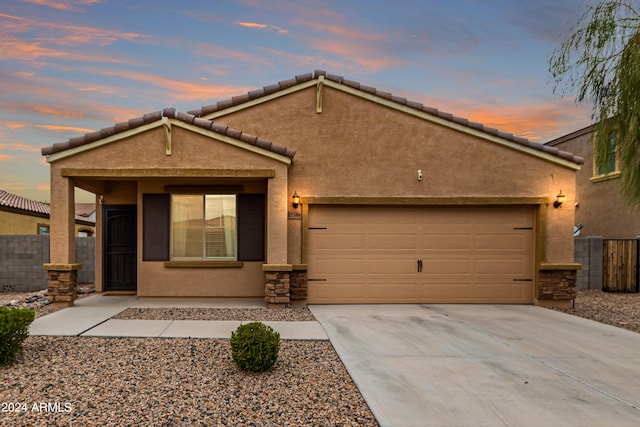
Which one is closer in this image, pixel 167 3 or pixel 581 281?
Result: pixel 167 3

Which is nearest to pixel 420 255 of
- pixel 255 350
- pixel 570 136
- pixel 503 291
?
pixel 503 291

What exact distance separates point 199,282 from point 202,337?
3.48 meters

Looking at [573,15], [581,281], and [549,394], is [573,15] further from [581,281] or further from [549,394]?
[581,281]

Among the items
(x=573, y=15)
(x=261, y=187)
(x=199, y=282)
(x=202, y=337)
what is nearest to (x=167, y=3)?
(x=261, y=187)

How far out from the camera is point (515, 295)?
30.8 feet

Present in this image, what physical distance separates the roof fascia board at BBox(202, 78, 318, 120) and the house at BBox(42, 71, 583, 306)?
34 millimetres

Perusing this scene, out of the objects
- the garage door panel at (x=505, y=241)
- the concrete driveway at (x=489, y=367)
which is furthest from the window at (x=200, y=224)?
the garage door panel at (x=505, y=241)

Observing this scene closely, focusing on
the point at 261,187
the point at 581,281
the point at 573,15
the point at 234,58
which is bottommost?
the point at 581,281

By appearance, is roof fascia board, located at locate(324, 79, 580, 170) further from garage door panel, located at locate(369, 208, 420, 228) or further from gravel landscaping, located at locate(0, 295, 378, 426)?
gravel landscaping, located at locate(0, 295, 378, 426)

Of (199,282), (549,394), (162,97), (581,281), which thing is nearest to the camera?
(549,394)

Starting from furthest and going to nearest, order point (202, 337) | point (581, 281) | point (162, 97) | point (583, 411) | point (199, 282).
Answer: point (162, 97) → point (581, 281) → point (199, 282) → point (202, 337) → point (583, 411)

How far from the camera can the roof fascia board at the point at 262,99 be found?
9211 mm

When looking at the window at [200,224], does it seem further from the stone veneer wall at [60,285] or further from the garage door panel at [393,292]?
the garage door panel at [393,292]

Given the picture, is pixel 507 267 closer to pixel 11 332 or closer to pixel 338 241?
pixel 338 241
